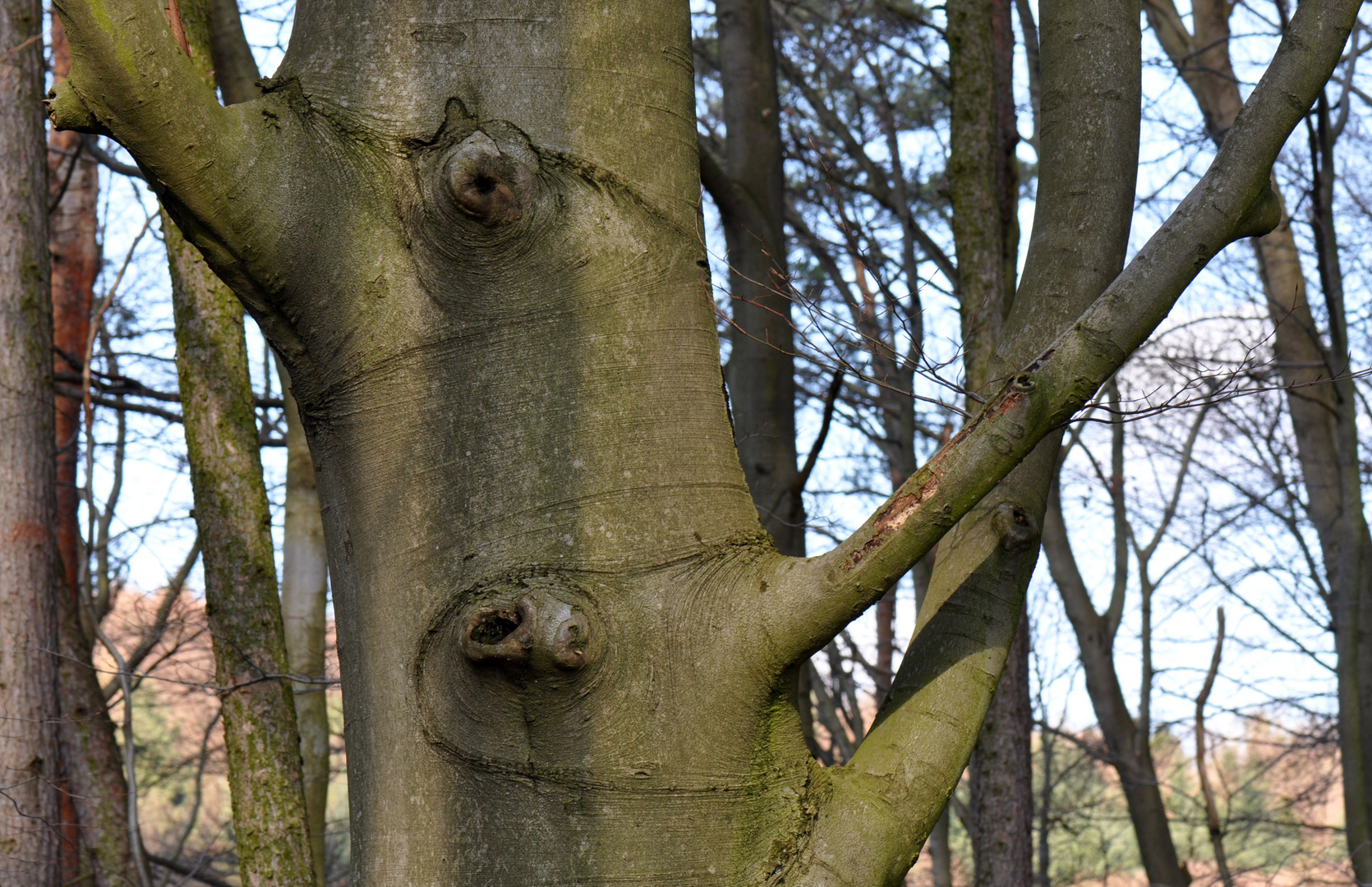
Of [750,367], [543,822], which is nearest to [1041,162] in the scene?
[543,822]

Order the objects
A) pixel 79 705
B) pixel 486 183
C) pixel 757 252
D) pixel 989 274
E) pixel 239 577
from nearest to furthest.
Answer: pixel 486 183
pixel 239 577
pixel 989 274
pixel 757 252
pixel 79 705

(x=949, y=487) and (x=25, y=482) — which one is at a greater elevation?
(x=25, y=482)

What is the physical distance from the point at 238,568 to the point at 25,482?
5.46ft

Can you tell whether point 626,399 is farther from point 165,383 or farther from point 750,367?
point 165,383

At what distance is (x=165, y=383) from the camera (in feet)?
27.0

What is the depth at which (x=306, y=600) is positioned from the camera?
5969mm

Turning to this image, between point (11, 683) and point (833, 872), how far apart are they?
4386 mm

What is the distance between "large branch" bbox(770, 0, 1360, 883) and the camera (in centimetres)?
A: 126

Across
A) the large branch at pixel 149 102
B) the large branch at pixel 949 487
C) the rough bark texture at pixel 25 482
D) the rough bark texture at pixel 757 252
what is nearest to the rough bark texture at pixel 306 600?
the rough bark texture at pixel 25 482

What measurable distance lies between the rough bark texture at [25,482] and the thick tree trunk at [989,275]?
147 inches

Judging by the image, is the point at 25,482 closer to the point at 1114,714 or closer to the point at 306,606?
the point at 306,606

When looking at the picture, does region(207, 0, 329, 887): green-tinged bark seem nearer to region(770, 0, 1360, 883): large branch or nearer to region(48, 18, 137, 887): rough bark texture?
region(48, 18, 137, 887): rough bark texture

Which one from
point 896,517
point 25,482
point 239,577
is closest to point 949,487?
point 896,517

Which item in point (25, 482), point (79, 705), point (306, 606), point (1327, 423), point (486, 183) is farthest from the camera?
point (1327, 423)
